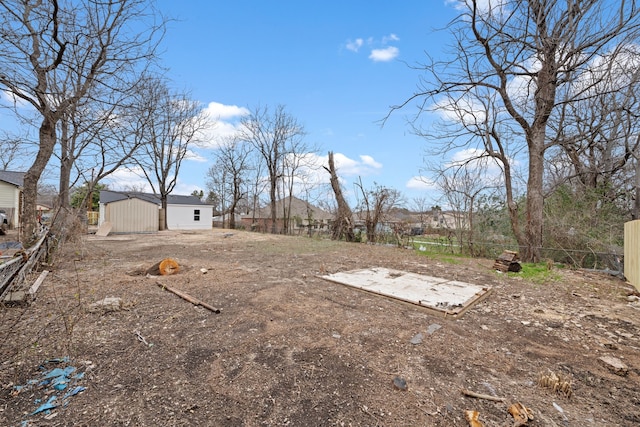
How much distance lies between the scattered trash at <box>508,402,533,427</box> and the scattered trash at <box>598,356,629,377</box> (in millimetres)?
1129

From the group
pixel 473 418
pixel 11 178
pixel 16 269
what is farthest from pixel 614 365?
pixel 11 178

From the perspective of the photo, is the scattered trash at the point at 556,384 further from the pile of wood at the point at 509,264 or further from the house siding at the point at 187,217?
the house siding at the point at 187,217

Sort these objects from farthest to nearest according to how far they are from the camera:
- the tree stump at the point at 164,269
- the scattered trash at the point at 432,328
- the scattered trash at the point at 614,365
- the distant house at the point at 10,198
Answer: the distant house at the point at 10,198 < the tree stump at the point at 164,269 < the scattered trash at the point at 432,328 < the scattered trash at the point at 614,365

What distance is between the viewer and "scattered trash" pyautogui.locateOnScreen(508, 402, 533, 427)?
1582 millimetres

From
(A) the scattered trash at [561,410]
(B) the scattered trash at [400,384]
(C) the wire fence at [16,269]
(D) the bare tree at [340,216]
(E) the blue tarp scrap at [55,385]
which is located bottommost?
(A) the scattered trash at [561,410]

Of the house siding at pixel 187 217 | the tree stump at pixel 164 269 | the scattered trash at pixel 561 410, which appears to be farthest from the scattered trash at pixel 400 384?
the house siding at pixel 187 217

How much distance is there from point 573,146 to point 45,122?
501 inches

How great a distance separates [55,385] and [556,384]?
3346 mm

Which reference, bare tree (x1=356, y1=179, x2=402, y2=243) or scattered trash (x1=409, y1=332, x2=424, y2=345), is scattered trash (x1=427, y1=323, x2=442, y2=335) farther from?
bare tree (x1=356, y1=179, x2=402, y2=243)

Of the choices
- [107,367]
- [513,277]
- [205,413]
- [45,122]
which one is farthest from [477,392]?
[45,122]

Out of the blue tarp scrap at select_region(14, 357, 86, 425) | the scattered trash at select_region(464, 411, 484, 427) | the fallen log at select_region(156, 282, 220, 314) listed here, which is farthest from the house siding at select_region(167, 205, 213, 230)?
the scattered trash at select_region(464, 411, 484, 427)

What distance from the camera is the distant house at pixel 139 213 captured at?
629 inches

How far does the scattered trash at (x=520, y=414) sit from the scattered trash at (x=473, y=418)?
19cm

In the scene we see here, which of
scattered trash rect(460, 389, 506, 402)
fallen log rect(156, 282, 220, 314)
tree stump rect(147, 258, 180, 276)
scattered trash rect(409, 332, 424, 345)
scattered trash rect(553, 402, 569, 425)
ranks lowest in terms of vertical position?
scattered trash rect(553, 402, 569, 425)
